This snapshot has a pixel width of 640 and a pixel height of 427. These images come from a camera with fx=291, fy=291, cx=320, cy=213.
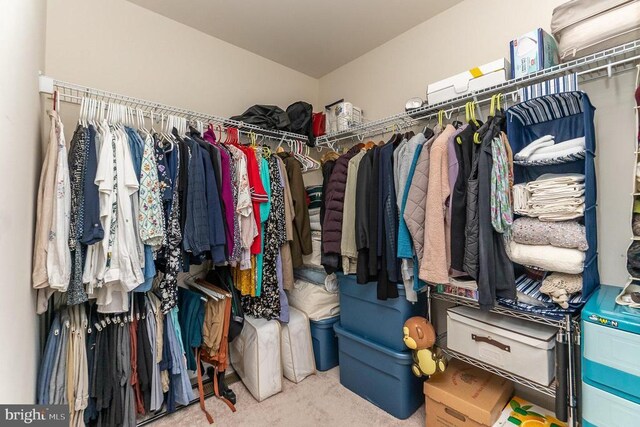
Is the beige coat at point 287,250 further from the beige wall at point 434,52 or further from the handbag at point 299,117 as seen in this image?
the beige wall at point 434,52

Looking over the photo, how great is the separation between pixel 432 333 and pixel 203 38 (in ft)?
8.67

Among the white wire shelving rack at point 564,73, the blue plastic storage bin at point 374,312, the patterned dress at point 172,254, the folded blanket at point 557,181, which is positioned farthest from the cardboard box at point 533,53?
the patterned dress at point 172,254

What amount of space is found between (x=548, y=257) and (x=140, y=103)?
2.21m

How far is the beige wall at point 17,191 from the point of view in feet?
2.50

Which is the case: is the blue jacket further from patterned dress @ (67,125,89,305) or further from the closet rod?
patterned dress @ (67,125,89,305)

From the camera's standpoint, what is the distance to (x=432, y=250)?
1419mm

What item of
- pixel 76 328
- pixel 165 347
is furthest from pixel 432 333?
pixel 76 328

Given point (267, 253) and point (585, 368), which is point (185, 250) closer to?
point (267, 253)

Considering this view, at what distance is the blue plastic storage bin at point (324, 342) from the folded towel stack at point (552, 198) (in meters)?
1.50

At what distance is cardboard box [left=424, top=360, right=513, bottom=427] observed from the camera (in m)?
1.39

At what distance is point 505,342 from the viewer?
134 centimetres

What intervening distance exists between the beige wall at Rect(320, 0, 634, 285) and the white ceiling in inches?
4.9

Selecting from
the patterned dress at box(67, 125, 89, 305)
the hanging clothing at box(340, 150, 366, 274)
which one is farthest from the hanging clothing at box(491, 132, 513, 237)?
the patterned dress at box(67, 125, 89, 305)

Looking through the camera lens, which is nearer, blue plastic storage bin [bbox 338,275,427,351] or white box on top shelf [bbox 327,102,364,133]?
blue plastic storage bin [bbox 338,275,427,351]
